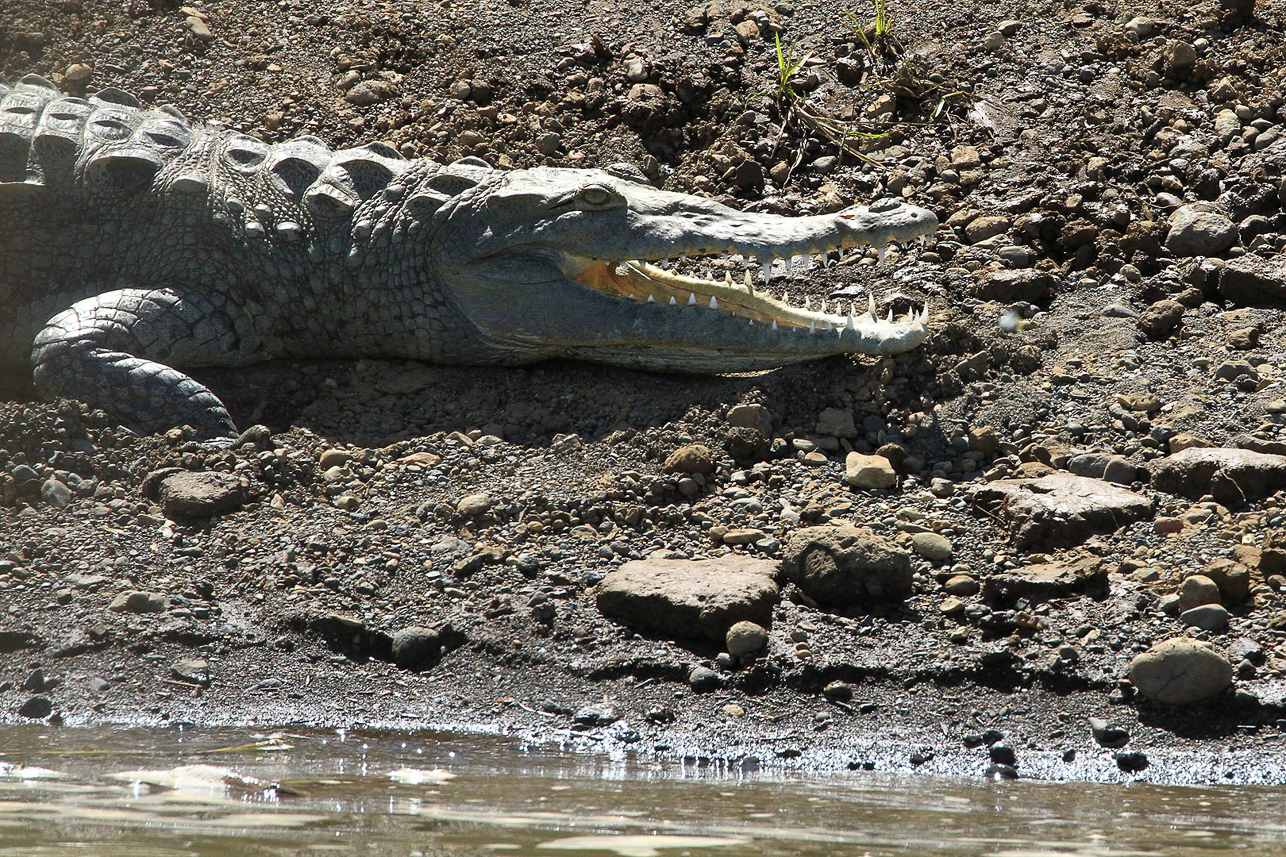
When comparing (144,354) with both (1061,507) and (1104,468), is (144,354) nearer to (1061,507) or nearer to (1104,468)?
(1061,507)

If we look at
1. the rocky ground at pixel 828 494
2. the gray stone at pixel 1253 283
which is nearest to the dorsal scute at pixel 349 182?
the rocky ground at pixel 828 494

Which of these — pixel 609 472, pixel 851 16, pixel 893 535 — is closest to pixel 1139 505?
pixel 893 535

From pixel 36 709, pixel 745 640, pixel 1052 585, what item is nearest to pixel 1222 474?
pixel 1052 585

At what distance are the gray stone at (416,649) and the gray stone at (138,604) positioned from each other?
77 cm

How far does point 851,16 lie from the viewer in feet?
25.2

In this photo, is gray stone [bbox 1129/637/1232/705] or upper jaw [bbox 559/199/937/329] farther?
upper jaw [bbox 559/199/937/329]

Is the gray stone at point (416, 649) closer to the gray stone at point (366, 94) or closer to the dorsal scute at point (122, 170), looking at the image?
the dorsal scute at point (122, 170)

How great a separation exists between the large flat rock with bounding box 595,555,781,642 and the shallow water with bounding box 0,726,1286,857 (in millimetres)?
530

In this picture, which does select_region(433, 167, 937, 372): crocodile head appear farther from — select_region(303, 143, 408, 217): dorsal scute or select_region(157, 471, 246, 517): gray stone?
select_region(157, 471, 246, 517): gray stone

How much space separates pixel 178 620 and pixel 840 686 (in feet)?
6.45

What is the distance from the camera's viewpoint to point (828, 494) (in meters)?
4.35

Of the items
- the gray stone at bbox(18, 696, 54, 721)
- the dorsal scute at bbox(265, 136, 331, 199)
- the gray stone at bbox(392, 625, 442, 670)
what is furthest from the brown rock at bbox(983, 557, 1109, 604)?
the dorsal scute at bbox(265, 136, 331, 199)

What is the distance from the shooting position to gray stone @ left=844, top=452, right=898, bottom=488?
4.37m

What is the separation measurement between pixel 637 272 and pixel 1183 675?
278cm
